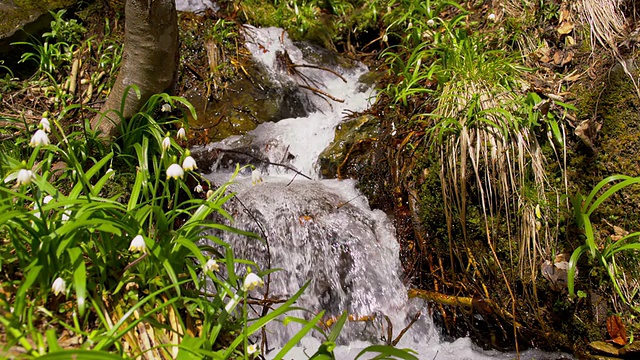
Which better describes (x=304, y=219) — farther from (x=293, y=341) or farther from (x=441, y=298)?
(x=293, y=341)

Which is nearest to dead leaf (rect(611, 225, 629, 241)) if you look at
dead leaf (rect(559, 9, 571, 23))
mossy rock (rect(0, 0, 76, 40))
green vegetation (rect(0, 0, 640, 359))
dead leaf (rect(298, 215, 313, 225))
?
green vegetation (rect(0, 0, 640, 359))

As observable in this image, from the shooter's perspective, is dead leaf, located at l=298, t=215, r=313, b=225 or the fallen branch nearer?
the fallen branch

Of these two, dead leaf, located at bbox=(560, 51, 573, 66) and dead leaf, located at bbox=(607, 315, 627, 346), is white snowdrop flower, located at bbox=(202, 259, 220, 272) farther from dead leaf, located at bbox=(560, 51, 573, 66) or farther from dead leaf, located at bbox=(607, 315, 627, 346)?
dead leaf, located at bbox=(560, 51, 573, 66)

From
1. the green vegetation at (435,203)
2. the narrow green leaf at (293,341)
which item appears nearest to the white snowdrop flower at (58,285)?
the green vegetation at (435,203)

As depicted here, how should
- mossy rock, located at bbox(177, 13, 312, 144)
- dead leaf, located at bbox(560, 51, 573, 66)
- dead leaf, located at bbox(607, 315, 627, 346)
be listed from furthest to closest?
mossy rock, located at bbox(177, 13, 312, 144)
dead leaf, located at bbox(560, 51, 573, 66)
dead leaf, located at bbox(607, 315, 627, 346)

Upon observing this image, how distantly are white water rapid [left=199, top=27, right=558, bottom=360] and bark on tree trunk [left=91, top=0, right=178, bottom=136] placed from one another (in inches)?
39.7

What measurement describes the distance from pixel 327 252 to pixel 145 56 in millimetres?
1836

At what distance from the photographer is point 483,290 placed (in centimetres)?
276

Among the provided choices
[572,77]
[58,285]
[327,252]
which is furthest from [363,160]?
[58,285]

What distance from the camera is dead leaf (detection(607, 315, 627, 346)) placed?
2.40 metres

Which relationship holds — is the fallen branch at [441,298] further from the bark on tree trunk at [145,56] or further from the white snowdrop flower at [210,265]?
the bark on tree trunk at [145,56]

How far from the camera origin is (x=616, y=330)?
7.96 ft

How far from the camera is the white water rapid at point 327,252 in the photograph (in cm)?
282

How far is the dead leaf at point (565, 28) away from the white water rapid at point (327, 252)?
2.03 meters
